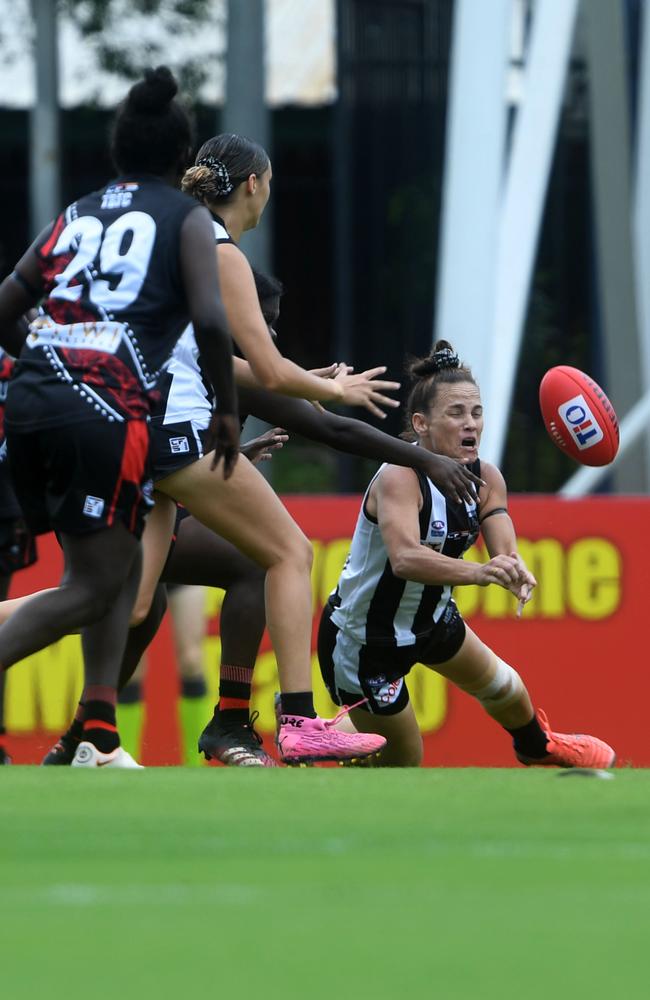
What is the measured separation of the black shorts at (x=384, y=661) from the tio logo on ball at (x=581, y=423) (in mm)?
738

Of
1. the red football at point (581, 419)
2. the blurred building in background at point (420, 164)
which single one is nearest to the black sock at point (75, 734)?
the red football at point (581, 419)

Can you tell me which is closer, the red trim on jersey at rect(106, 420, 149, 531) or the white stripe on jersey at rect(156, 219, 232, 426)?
the red trim on jersey at rect(106, 420, 149, 531)

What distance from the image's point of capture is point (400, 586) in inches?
264

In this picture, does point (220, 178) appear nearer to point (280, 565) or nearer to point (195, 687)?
point (280, 565)

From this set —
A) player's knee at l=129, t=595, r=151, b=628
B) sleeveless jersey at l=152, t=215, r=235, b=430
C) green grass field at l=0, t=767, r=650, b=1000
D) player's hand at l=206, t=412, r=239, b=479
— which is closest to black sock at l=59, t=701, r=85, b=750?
player's knee at l=129, t=595, r=151, b=628

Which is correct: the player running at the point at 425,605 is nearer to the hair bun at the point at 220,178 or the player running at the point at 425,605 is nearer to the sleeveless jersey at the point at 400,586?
the sleeveless jersey at the point at 400,586

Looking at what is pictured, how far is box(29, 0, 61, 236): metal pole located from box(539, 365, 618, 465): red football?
1109cm

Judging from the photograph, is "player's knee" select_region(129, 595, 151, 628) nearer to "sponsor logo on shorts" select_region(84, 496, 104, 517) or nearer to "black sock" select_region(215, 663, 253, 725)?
"black sock" select_region(215, 663, 253, 725)

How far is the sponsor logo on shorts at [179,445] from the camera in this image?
588cm

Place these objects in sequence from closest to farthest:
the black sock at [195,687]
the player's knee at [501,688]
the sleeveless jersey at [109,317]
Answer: the sleeveless jersey at [109,317] < the player's knee at [501,688] < the black sock at [195,687]

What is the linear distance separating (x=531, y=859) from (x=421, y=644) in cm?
288

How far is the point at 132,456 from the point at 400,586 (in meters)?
1.62

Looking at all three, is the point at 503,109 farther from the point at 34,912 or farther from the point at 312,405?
the point at 34,912

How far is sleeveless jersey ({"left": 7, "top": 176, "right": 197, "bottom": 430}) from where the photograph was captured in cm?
533
